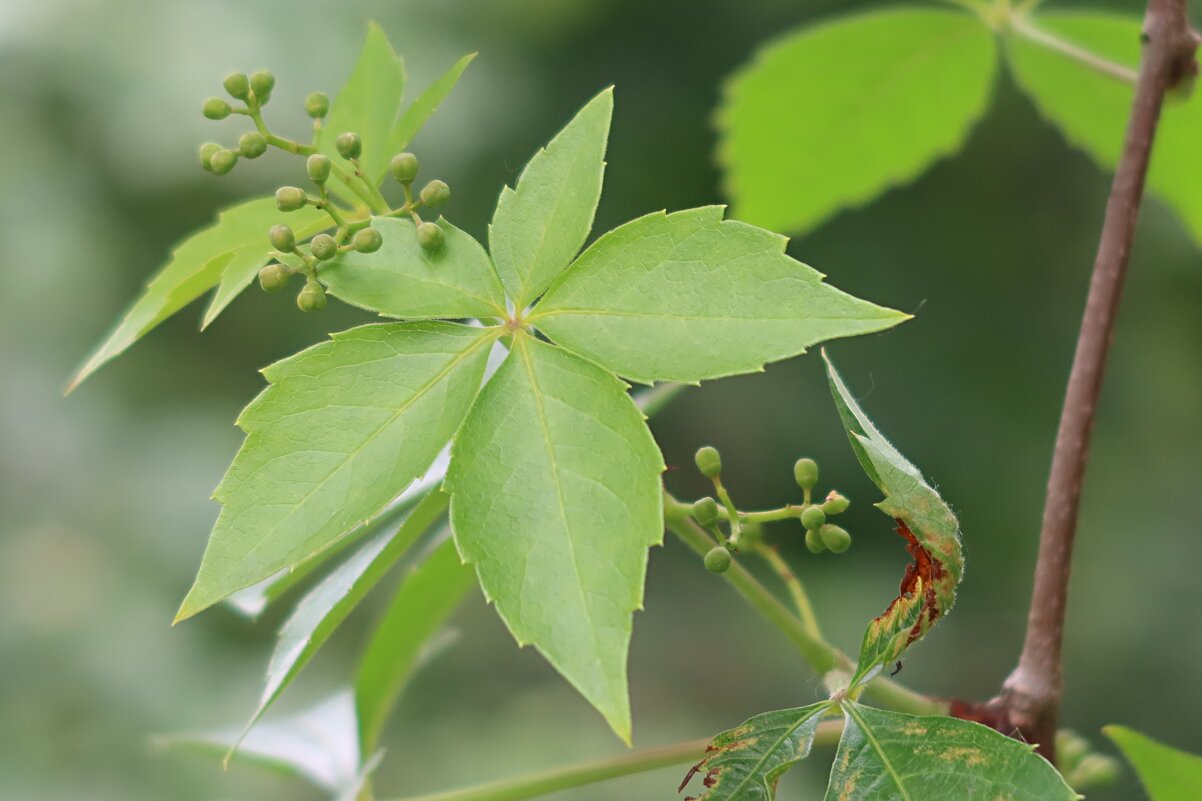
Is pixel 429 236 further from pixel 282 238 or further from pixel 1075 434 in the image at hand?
pixel 1075 434

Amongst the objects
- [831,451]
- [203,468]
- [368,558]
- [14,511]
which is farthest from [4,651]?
[368,558]

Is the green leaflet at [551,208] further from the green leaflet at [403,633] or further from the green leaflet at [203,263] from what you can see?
the green leaflet at [403,633]

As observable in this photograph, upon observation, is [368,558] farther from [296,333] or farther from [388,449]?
[296,333]

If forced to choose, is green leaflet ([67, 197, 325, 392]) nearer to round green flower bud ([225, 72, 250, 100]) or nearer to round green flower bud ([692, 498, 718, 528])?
round green flower bud ([225, 72, 250, 100])

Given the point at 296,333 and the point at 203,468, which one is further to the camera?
the point at 296,333

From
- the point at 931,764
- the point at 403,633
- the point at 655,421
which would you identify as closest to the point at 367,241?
the point at 931,764
